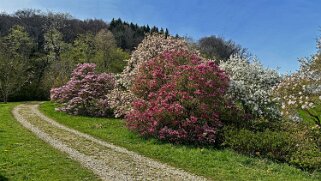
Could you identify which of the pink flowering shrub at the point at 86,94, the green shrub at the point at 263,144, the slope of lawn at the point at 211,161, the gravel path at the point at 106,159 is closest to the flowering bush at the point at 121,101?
the pink flowering shrub at the point at 86,94

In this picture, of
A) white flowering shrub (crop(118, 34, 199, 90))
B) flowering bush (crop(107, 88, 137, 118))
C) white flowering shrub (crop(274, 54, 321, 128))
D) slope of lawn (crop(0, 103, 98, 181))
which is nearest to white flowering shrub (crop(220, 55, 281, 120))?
white flowering shrub (crop(274, 54, 321, 128))

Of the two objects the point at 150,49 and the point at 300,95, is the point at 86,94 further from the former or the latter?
the point at 300,95

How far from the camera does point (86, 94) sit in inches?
1089

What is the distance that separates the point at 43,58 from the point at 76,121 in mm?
41450

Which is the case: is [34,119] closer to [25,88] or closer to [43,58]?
[25,88]

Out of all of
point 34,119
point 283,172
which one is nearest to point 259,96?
point 283,172

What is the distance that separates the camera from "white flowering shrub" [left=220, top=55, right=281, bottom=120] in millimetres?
20391

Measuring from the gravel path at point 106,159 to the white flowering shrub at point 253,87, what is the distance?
8000 mm

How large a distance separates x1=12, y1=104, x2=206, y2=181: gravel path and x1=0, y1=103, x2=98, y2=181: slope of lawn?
0.44 m

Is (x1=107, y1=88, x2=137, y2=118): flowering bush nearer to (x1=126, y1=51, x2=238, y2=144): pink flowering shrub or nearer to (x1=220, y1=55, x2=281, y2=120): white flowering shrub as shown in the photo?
(x1=126, y1=51, x2=238, y2=144): pink flowering shrub

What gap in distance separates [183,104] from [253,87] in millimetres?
5202

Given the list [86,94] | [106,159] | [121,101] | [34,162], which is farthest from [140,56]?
[34,162]

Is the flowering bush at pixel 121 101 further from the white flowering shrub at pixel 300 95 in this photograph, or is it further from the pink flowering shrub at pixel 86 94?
the white flowering shrub at pixel 300 95

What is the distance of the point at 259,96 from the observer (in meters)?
20.4
